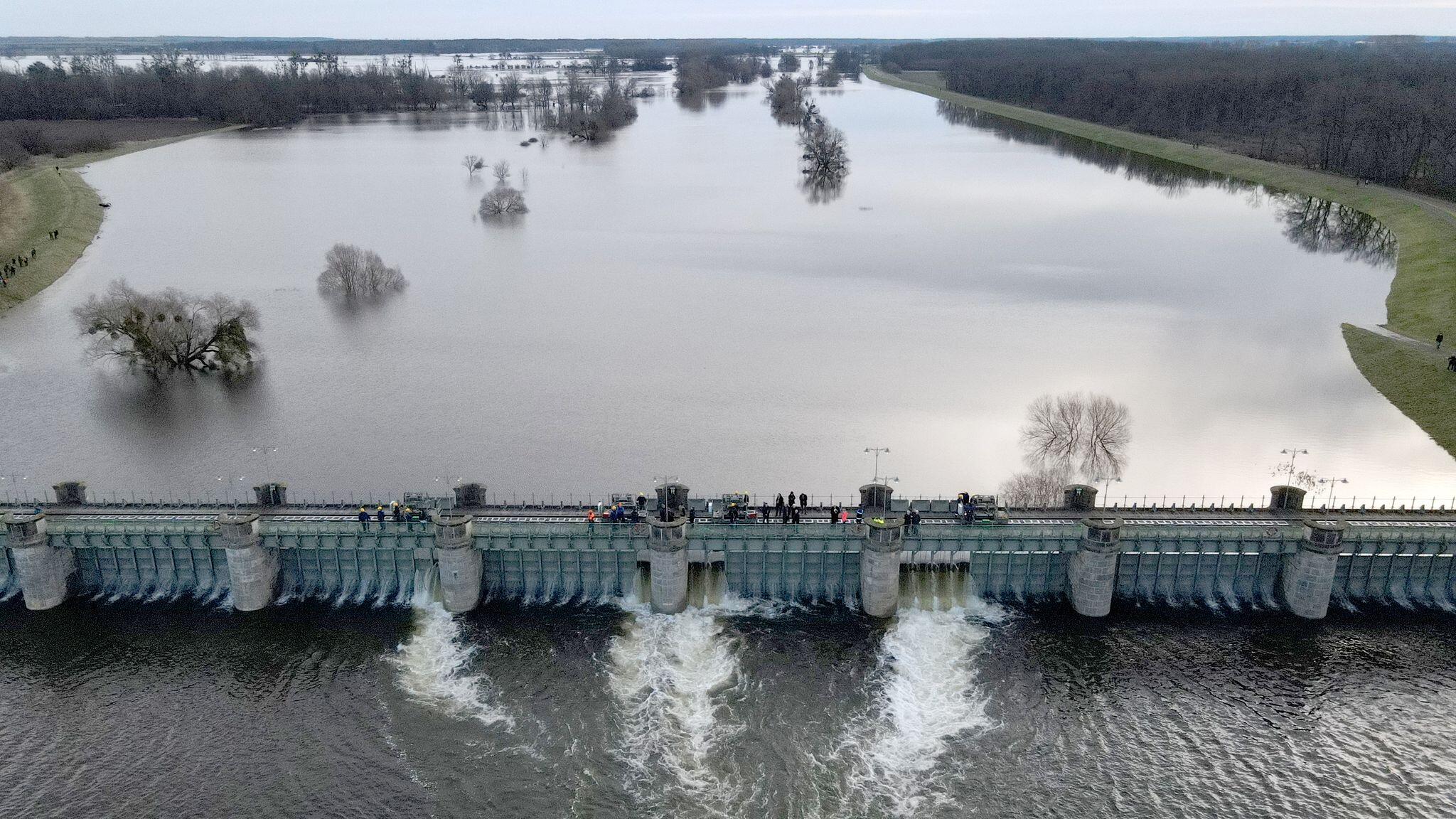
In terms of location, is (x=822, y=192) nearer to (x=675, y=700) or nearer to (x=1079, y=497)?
(x=1079, y=497)

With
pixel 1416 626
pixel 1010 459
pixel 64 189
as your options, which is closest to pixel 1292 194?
pixel 1010 459

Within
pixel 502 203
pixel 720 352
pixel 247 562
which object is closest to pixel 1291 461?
pixel 720 352

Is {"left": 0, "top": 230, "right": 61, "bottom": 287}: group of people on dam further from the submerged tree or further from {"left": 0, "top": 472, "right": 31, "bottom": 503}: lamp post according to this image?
{"left": 0, "top": 472, "right": 31, "bottom": 503}: lamp post

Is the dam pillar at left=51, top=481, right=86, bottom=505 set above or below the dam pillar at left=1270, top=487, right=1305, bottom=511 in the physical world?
below

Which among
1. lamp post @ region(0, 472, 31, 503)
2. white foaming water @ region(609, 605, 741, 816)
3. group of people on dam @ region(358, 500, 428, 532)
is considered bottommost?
lamp post @ region(0, 472, 31, 503)

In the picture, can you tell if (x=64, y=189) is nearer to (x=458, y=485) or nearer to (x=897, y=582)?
(x=458, y=485)

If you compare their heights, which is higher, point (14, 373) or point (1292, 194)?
point (1292, 194)

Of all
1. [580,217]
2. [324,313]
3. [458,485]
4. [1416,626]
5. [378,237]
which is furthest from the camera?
[580,217]

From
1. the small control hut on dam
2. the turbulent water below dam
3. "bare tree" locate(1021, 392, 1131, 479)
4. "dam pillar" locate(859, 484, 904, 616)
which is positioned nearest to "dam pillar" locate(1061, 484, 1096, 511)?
the small control hut on dam
